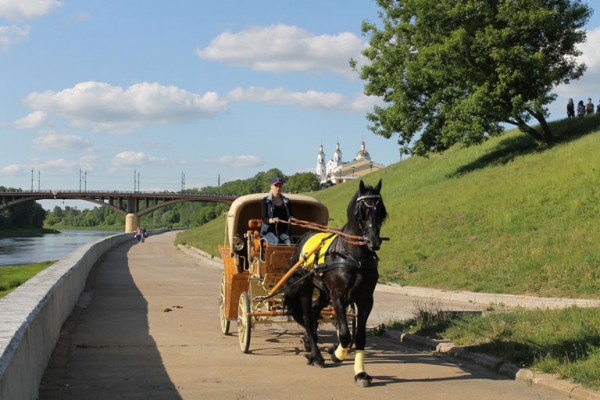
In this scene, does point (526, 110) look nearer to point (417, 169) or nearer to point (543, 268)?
point (417, 169)

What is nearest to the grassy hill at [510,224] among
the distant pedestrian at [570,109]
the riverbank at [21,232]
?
the distant pedestrian at [570,109]

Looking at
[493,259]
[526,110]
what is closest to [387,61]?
[526,110]

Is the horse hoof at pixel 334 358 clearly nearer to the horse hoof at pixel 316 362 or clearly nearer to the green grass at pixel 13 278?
the horse hoof at pixel 316 362

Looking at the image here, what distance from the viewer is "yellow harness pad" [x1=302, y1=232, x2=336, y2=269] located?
812cm

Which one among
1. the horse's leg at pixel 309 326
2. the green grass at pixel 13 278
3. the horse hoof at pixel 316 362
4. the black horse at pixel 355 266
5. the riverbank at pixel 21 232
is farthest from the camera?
the riverbank at pixel 21 232

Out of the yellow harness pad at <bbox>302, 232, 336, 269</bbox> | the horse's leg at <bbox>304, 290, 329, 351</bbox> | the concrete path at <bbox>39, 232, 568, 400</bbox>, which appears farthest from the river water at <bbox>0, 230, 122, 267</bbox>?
the yellow harness pad at <bbox>302, 232, 336, 269</bbox>

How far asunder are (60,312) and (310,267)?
453 centimetres

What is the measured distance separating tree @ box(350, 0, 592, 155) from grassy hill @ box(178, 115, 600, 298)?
7.72 ft

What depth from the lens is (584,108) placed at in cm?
4378

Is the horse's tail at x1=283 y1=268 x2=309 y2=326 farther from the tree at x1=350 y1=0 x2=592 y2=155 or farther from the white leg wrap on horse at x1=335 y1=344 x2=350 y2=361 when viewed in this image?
the tree at x1=350 y1=0 x2=592 y2=155

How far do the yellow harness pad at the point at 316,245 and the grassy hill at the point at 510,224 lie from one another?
8559 millimetres

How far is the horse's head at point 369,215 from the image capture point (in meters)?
7.17

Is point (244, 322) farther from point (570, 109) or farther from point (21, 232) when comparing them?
point (21, 232)

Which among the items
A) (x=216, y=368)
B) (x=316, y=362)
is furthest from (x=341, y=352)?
(x=216, y=368)
